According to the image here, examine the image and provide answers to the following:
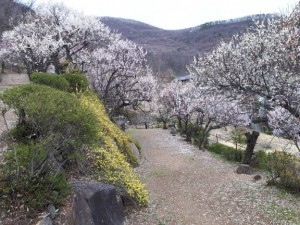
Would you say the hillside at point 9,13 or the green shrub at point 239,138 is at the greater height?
the hillside at point 9,13

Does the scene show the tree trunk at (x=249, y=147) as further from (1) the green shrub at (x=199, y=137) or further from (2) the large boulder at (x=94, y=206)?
(2) the large boulder at (x=94, y=206)

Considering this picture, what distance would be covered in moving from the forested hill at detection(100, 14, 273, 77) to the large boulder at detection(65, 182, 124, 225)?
80100mm

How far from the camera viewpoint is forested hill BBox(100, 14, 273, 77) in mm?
98812

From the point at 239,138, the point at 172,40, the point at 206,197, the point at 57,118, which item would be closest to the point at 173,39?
the point at 172,40

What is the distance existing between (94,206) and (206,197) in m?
5.99

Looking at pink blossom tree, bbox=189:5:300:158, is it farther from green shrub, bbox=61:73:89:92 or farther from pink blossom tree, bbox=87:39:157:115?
pink blossom tree, bbox=87:39:157:115

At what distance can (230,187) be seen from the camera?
39.5 feet

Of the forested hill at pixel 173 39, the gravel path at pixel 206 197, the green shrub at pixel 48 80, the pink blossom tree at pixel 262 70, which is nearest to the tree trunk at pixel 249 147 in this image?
the gravel path at pixel 206 197

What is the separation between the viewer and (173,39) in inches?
6107

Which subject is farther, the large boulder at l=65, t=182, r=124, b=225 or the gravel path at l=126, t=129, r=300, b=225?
the gravel path at l=126, t=129, r=300, b=225

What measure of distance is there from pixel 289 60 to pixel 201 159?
9414 mm

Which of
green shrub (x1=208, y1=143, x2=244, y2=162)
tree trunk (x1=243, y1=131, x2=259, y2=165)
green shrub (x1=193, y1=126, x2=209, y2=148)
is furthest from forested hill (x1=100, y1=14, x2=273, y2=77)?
tree trunk (x1=243, y1=131, x2=259, y2=165)

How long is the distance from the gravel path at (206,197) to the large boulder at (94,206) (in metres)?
1.11

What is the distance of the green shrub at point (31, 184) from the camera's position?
16.6 feet
